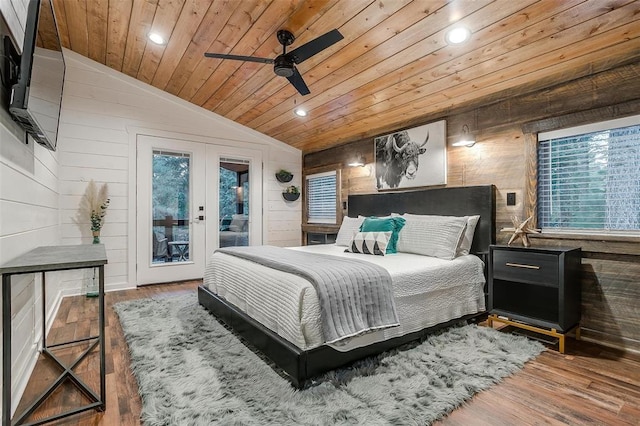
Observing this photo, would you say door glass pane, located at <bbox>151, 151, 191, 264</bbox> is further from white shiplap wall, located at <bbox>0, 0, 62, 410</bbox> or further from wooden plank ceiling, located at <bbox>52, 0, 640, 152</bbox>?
white shiplap wall, located at <bbox>0, 0, 62, 410</bbox>

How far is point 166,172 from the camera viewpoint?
15.6 ft

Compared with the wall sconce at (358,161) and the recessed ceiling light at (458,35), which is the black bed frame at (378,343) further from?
the recessed ceiling light at (458,35)

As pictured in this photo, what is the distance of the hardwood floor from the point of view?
1.64 metres

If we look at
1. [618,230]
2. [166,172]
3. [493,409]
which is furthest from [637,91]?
[166,172]

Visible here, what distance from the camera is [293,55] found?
95.3 inches

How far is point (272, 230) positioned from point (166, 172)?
1879 mm

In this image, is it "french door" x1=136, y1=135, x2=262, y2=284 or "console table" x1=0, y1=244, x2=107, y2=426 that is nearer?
"console table" x1=0, y1=244, x2=107, y2=426

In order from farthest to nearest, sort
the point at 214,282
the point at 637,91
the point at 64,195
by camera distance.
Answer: the point at 64,195, the point at 214,282, the point at 637,91

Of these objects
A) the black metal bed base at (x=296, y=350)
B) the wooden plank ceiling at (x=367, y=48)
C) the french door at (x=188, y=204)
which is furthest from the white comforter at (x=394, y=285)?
the french door at (x=188, y=204)

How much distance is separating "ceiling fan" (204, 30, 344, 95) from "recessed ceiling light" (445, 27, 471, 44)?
2.85 feet

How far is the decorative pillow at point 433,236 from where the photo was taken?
3.03 m

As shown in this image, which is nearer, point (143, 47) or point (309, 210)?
point (143, 47)

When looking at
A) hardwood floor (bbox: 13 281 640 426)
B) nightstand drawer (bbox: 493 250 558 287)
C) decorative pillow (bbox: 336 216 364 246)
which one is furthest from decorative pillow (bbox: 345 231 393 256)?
hardwood floor (bbox: 13 281 640 426)

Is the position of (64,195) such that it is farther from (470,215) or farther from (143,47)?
(470,215)
